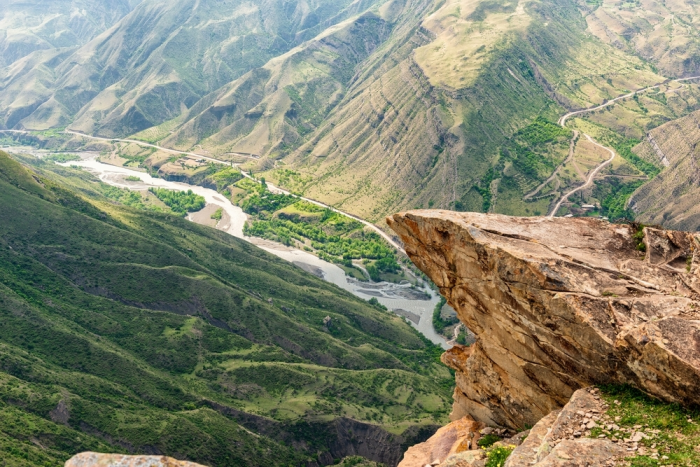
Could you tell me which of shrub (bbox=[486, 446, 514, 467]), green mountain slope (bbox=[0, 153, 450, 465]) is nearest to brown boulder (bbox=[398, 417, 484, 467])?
shrub (bbox=[486, 446, 514, 467])

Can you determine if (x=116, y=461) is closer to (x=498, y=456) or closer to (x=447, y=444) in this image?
(x=498, y=456)

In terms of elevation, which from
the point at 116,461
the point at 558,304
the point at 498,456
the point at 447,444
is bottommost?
the point at 447,444

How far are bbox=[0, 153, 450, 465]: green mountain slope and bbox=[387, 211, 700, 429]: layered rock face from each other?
6614 centimetres

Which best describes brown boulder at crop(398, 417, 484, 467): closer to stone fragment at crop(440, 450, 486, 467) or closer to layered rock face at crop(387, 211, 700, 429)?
layered rock face at crop(387, 211, 700, 429)

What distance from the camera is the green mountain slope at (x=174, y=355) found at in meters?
96.6

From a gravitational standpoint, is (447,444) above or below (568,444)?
below

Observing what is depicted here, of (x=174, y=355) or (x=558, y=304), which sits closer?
(x=558, y=304)

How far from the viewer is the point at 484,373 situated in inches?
1737

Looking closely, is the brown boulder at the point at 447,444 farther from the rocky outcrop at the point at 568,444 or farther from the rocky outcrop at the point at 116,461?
the rocky outcrop at the point at 116,461

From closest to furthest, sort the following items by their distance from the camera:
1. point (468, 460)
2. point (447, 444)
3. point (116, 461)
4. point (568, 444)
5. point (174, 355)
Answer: point (568, 444)
point (116, 461)
point (468, 460)
point (447, 444)
point (174, 355)

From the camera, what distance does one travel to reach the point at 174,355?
12475 centimetres

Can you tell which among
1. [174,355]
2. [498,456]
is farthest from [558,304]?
[174,355]

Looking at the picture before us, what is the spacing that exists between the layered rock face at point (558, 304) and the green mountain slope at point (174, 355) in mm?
66139

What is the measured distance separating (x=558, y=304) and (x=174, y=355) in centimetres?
10534
